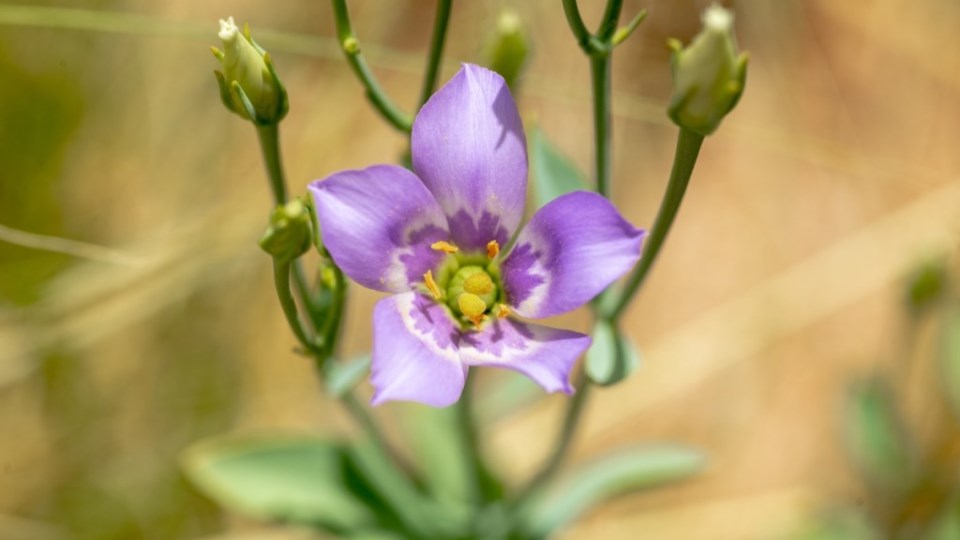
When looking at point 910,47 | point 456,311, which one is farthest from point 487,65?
point 910,47

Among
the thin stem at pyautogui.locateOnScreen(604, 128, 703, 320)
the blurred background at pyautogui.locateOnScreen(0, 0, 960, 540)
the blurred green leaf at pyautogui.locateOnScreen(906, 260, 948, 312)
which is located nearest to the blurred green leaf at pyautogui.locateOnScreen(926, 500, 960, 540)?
the blurred background at pyautogui.locateOnScreen(0, 0, 960, 540)

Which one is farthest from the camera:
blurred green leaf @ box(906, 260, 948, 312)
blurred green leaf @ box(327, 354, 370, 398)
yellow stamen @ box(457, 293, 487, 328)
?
blurred green leaf @ box(906, 260, 948, 312)

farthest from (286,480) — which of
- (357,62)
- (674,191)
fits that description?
(674,191)

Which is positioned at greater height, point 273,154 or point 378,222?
point 273,154

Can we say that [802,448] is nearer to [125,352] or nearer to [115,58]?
[125,352]

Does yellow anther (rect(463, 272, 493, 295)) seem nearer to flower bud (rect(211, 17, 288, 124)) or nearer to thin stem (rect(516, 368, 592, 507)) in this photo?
thin stem (rect(516, 368, 592, 507))

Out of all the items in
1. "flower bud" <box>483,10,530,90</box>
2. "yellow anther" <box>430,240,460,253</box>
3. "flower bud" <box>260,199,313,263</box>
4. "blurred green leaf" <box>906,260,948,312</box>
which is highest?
"flower bud" <box>483,10,530,90</box>

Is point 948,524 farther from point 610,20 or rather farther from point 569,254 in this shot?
point 610,20
